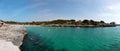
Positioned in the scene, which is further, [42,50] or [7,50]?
[42,50]

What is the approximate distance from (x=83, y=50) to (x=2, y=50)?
1555cm

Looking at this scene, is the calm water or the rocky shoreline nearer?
the rocky shoreline

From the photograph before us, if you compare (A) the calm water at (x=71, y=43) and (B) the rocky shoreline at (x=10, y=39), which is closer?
(B) the rocky shoreline at (x=10, y=39)

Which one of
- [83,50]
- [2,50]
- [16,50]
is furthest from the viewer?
[83,50]

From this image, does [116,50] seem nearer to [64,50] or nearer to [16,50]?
[64,50]

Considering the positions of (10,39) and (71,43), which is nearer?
(10,39)

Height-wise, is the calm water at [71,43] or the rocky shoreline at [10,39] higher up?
the rocky shoreline at [10,39]

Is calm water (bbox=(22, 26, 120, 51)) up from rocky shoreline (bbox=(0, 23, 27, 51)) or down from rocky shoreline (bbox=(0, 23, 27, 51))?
down

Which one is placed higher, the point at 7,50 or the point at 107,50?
the point at 7,50

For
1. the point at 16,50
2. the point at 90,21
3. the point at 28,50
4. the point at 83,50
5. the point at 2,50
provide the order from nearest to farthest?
the point at 2,50
the point at 16,50
the point at 28,50
the point at 83,50
the point at 90,21

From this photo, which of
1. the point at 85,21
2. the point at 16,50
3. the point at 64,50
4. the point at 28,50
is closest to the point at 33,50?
the point at 28,50

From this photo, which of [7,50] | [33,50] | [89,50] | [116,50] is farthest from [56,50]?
[116,50]

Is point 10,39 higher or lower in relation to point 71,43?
higher

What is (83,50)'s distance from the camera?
26.8 metres
